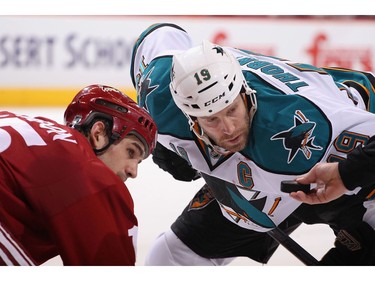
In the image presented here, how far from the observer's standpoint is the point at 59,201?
1.54 meters

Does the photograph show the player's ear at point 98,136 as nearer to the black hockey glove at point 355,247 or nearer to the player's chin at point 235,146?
the player's chin at point 235,146

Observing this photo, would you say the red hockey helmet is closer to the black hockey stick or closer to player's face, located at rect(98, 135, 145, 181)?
player's face, located at rect(98, 135, 145, 181)

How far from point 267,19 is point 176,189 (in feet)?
7.43

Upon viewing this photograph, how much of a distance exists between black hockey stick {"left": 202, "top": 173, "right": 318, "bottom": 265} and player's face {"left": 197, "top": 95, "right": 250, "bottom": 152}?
293mm

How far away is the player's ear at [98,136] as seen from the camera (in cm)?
187

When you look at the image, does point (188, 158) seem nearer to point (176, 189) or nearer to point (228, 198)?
point (228, 198)

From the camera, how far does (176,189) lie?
3.74m

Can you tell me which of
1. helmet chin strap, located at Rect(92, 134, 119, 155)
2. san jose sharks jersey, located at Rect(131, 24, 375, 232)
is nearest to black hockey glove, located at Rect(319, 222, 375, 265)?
san jose sharks jersey, located at Rect(131, 24, 375, 232)

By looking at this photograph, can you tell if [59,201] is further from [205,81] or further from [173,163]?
[173,163]

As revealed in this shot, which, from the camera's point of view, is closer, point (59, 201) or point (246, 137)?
point (59, 201)

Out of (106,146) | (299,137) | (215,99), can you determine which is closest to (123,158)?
(106,146)

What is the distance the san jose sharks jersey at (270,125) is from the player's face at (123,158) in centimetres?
55

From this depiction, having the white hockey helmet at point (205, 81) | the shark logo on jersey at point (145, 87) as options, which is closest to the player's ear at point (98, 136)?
the white hockey helmet at point (205, 81)

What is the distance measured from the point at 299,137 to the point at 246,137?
19cm
